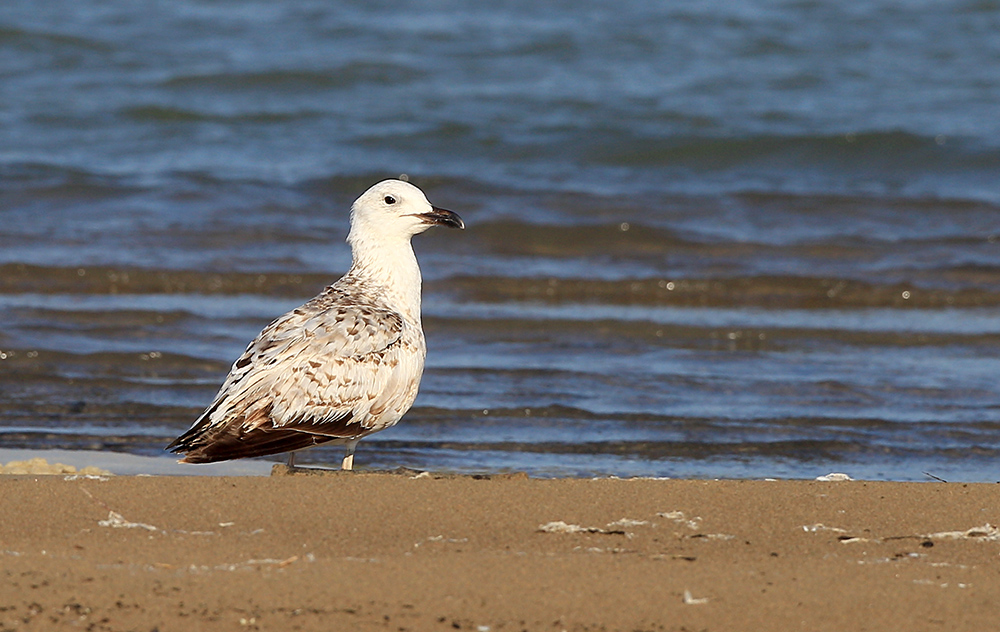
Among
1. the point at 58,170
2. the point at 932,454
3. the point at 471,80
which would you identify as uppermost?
the point at 471,80

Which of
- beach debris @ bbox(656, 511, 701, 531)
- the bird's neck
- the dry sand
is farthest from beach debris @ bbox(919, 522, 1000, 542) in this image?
the bird's neck

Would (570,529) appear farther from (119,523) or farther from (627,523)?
(119,523)

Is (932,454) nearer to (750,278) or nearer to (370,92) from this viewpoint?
(750,278)

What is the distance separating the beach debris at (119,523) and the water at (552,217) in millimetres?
2275

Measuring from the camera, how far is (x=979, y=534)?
171 inches

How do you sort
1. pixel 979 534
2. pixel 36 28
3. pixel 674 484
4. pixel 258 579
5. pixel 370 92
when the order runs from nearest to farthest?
pixel 258 579 → pixel 979 534 → pixel 674 484 → pixel 370 92 → pixel 36 28

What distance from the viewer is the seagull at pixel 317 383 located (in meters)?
5.14

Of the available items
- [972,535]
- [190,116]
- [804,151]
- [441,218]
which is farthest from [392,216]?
[190,116]

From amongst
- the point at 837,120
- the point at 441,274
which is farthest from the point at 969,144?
the point at 441,274

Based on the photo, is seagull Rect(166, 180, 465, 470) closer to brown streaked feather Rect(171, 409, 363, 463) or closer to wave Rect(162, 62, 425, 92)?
brown streaked feather Rect(171, 409, 363, 463)

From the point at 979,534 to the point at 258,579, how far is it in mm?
2279

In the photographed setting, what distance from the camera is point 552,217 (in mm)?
12516

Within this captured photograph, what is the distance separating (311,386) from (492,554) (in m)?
1.59

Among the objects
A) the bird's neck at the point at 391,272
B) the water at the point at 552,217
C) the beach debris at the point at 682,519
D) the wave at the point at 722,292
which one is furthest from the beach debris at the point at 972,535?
the wave at the point at 722,292
